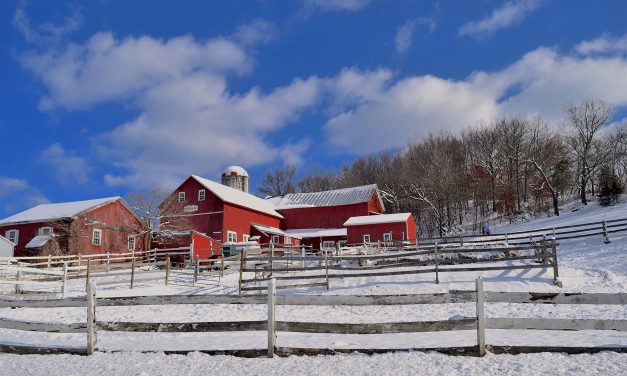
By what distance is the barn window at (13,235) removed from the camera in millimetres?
40438

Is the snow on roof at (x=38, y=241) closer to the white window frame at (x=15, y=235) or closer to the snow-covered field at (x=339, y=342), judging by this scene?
the white window frame at (x=15, y=235)

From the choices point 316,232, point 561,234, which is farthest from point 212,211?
point 561,234

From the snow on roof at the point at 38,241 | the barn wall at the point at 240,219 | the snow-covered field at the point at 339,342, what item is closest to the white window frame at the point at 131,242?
the snow on roof at the point at 38,241

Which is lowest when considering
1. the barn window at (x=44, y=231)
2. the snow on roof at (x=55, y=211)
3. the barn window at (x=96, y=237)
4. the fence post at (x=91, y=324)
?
the fence post at (x=91, y=324)

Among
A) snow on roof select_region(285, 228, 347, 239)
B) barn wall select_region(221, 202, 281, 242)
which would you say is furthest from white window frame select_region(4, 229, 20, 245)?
snow on roof select_region(285, 228, 347, 239)

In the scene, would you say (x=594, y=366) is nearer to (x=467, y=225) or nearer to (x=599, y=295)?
(x=599, y=295)

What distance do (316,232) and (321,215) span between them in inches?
123

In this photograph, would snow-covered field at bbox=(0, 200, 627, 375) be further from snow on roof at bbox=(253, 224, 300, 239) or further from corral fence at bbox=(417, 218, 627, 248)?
snow on roof at bbox=(253, 224, 300, 239)

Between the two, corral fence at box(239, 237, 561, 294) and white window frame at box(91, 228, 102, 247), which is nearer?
corral fence at box(239, 237, 561, 294)

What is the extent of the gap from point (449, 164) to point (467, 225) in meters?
8.98

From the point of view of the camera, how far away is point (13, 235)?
40.7 metres

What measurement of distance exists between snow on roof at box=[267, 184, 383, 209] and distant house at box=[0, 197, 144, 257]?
704 inches

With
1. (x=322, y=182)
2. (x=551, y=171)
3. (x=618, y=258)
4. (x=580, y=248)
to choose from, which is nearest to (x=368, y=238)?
(x=580, y=248)

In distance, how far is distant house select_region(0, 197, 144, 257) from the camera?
38.3 meters
